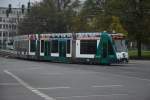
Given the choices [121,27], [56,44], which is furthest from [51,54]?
[121,27]

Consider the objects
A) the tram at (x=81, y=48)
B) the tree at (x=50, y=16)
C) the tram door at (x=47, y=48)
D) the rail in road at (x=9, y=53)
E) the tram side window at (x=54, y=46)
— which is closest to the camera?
the tram at (x=81, y=48)

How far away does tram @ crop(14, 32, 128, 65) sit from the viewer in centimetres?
4731

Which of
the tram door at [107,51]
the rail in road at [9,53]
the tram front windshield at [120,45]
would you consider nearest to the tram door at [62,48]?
the tram door at [107,51]

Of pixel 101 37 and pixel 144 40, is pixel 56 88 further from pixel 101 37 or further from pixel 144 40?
pixel 144 40

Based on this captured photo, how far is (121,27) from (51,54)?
1993cm

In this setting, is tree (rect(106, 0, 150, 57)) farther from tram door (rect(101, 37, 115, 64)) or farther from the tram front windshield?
tram door (rect(101, 37, 115, 64))

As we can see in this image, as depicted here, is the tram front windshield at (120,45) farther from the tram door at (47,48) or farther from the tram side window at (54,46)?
the tram door at (47,48)

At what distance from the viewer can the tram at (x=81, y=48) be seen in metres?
47.3

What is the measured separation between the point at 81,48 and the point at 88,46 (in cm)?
86

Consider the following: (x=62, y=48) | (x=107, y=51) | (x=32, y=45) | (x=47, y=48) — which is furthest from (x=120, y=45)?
(x=32, y=45)

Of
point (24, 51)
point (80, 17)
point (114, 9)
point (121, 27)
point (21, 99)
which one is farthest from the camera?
point (80, 17)

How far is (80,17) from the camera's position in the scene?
3691 inches

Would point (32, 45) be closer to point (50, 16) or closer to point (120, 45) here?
point (120, 45)

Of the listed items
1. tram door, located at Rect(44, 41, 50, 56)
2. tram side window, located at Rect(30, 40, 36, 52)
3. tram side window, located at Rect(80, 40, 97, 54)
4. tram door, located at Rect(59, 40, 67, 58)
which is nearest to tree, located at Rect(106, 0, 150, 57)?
tram side window, located at Rect(30, 40, 36, 52)
